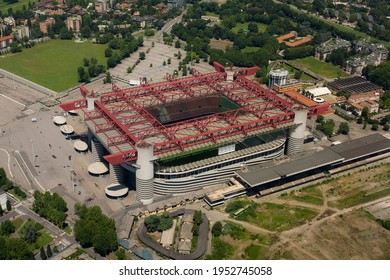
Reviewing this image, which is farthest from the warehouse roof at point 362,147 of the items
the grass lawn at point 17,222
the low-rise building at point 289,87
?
the grass lawn at point 17,222

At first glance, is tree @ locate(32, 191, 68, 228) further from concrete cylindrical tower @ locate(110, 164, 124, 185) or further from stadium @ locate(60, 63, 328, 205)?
concrete cylindrical tower @ locate(110, 164, 124, 185)

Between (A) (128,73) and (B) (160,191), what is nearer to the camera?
(B) (160,191)

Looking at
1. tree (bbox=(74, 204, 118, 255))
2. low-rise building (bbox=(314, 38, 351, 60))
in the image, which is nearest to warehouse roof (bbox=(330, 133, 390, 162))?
tree (bbox=(74, 204, 118, 255))

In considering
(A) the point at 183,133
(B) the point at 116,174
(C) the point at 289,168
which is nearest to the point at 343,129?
(C) the point at 289,168

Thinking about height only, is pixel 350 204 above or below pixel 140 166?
below

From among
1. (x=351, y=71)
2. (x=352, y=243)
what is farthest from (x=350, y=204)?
(x=351, y=71)

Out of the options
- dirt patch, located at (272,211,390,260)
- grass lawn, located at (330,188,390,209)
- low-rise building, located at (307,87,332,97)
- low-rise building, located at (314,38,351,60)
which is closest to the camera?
dirt patch, located at (272,211,390,260)

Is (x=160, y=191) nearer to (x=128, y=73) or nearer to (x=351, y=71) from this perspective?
(x=128, y=73)
